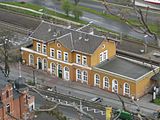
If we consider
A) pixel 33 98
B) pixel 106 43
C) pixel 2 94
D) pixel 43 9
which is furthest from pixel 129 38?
pixel 2 94

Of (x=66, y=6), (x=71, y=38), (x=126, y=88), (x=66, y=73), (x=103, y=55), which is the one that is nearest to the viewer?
(x=126, y=88)

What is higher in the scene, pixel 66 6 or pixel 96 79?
pixel 66 6

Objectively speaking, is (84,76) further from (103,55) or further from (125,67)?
(125,67)

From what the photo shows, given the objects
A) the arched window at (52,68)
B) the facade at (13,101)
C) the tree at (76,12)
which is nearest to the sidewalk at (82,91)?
the arched window at (52,68)

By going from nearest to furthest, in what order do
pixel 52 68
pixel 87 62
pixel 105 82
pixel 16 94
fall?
pixel 16 94 < pixel 105 82 < pixel 87 62 < pixel 52 68

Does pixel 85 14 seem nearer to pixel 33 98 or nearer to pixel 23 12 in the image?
pixel 23 12

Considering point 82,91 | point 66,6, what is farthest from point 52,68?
point 66,6

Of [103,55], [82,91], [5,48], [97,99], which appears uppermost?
[5,48]

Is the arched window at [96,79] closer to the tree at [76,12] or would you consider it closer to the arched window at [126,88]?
the arched window at [126,88]
